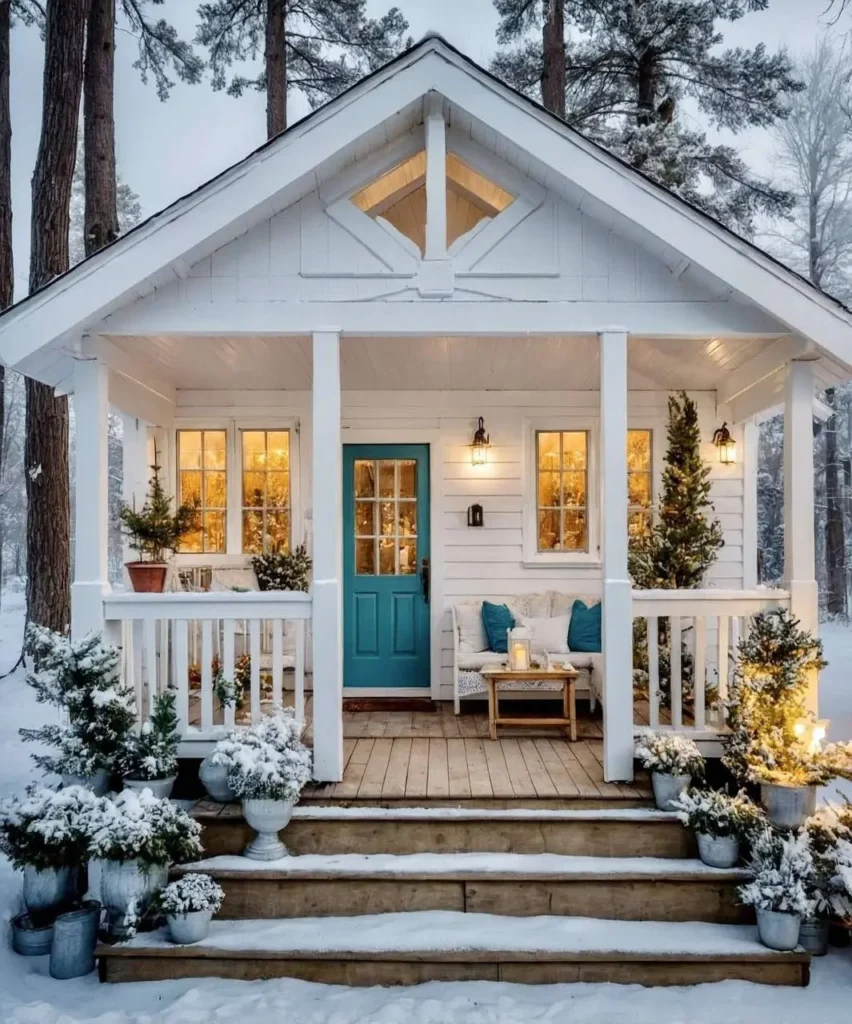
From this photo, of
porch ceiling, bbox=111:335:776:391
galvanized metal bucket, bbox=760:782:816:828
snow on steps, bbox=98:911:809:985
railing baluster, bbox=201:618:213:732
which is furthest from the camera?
porch ceiling, bbox=111:335:776:391

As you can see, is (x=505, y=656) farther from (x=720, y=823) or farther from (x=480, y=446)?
(x=720, y=823)

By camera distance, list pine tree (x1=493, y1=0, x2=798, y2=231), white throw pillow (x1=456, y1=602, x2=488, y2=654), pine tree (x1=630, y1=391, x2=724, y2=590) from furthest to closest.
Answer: pine tree (x1=493, y1=0, x2=798, y2=231) → white throw pillow (x1=456, y1=602, x2=488, y2=654) → pine tree (x1=630, y1=391, x2=724, y2=590)

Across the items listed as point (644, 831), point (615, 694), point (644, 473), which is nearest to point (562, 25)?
point (644, 473)

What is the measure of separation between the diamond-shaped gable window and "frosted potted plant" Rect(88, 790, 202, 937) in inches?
136

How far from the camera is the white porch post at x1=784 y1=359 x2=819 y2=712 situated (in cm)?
452

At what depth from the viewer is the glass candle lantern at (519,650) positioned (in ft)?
17.9

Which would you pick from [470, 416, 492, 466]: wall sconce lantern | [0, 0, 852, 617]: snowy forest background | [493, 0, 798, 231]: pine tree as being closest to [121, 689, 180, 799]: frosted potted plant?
[470, 416, 492, 466]: wall sconce lantern

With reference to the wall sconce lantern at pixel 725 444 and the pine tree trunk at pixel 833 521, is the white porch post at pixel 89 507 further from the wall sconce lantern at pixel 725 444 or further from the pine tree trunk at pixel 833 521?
the pine tree trunk at pixel 833 521

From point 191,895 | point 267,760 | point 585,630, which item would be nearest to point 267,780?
point 267,760

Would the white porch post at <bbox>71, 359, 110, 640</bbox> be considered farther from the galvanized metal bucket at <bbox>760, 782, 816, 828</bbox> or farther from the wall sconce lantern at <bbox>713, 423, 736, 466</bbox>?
the wall sconce lantern at <bbox>713, 423, 736, 466</bbox>

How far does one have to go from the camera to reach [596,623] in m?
6.25

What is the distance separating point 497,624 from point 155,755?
2981 mm

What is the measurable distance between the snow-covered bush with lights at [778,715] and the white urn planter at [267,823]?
232cm

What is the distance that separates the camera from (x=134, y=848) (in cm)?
352
